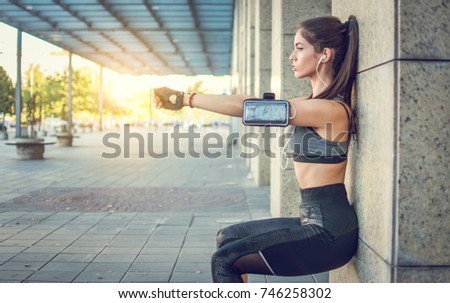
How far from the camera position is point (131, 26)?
80.0ft

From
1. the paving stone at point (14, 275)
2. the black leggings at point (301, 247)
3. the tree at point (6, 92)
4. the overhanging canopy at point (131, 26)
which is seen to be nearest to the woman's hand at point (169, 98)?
the black leggings at point (301, 247)

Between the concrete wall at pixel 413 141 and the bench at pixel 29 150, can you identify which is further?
the bench at pixel 29 150

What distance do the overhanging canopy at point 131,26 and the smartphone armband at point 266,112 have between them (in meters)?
18.6

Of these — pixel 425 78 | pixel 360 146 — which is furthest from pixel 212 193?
pixel 425 78

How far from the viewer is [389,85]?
7.14 ft

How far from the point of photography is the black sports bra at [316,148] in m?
2.47

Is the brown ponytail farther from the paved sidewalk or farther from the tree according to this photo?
the tree

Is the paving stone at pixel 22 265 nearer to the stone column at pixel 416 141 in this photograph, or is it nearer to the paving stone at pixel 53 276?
the paving stone at pixel 53 276

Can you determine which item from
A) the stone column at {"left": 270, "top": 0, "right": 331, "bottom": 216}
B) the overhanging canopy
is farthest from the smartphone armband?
the overhanging canopy

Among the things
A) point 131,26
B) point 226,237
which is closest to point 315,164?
point 226,237

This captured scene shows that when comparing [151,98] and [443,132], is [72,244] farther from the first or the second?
[443,132]

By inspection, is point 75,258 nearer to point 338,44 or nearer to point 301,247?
point 301,247

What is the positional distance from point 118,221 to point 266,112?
14.8 feet
